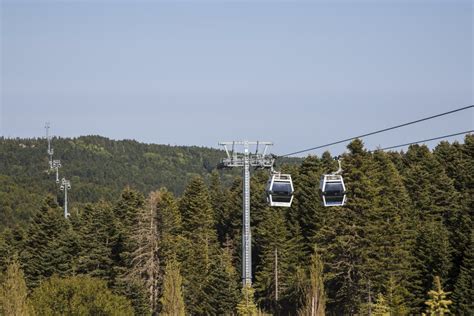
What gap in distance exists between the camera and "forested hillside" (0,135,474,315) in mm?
52875

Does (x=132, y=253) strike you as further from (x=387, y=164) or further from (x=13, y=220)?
(x=13, y=220)

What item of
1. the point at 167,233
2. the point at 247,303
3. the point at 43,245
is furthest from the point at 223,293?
the point at 43,245

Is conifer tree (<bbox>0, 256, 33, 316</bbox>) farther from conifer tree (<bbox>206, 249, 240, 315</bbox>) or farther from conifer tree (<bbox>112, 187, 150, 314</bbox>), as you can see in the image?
conifer tree (<bbox>112, 187, 150, 314</bbox>)

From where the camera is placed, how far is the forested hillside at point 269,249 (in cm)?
5288

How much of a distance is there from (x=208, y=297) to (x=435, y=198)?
24843mm

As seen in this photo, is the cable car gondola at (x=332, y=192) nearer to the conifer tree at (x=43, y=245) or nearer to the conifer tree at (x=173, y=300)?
the conifer tree at (x=173, y=300)

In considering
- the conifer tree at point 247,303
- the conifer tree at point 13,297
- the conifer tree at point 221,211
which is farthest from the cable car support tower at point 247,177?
the conifer tree at point 221,211

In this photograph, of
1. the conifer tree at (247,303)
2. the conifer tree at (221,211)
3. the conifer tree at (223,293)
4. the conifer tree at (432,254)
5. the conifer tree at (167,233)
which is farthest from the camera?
the conifer tree at (221,211)

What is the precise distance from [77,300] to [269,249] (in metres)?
17.1

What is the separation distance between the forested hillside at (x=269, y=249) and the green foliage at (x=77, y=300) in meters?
0.10

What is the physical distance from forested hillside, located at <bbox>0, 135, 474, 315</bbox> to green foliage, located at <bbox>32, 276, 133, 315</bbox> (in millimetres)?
98

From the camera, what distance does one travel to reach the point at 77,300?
59.6 metres

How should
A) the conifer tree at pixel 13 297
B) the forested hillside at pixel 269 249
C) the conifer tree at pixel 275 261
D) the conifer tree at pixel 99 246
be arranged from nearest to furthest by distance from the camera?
1. the conifer tree at pixel 13 297
2. the forested hillside at pixel 269 249
3. the conifer tree at pixel 275 261
4. the conifer tree at pixel 99 246

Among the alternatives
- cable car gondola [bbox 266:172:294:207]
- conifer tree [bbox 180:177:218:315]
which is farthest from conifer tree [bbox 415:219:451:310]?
cable car gondola [bbox 266:172:294:207]
